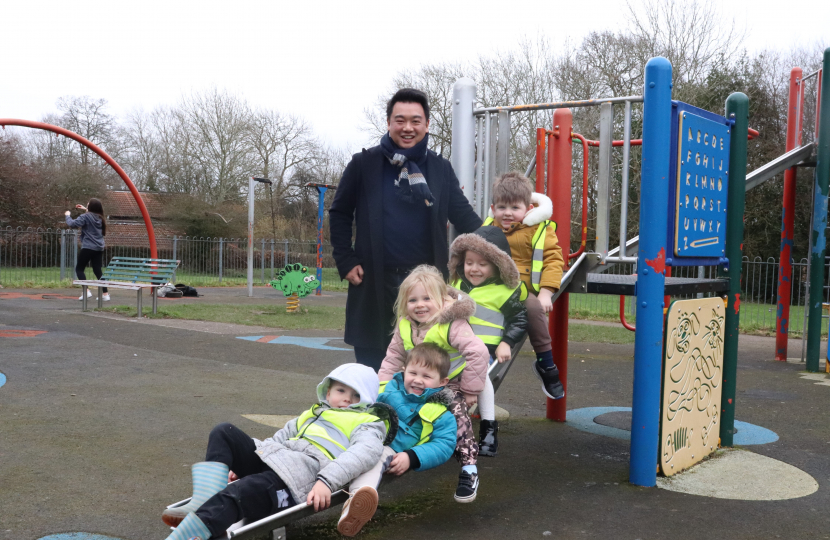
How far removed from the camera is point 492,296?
4023 millimetres

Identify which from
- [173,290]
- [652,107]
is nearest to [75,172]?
[173,290]

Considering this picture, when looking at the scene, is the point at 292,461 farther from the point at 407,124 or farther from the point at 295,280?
the point at 295,280

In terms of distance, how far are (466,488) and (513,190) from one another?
71.7 inches

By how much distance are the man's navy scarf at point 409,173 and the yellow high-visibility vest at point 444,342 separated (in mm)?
710

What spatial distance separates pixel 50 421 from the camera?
4.74 meters

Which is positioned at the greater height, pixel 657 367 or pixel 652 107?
pixel 652 107

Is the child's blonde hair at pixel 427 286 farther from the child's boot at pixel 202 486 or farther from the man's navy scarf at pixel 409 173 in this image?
the child's boot at pixel 202 486

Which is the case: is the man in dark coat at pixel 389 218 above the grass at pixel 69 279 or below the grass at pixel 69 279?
above

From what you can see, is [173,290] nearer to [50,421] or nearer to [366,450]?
[50,421]

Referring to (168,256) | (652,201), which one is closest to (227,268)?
(168,256)

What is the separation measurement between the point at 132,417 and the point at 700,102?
2353 cm

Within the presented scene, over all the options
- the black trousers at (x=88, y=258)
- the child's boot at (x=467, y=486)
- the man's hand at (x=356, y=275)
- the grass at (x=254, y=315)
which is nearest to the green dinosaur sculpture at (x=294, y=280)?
the grass at (x=254, y=315)

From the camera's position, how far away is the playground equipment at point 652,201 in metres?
3.88

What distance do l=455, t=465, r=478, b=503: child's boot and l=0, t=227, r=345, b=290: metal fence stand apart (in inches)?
670
